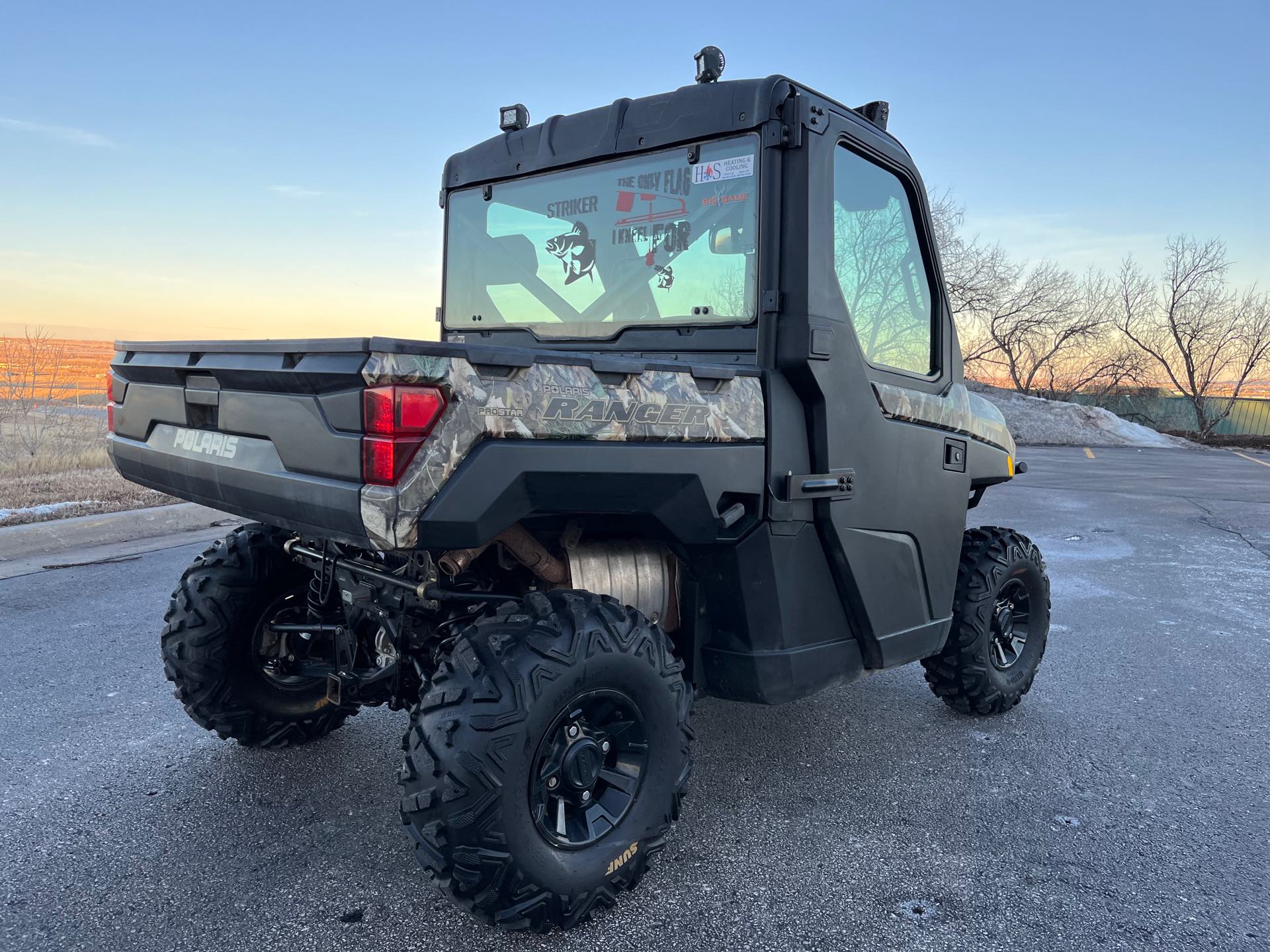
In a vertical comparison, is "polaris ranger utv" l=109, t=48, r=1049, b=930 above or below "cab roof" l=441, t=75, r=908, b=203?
below

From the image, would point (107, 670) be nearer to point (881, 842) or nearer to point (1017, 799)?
point (881, 842)

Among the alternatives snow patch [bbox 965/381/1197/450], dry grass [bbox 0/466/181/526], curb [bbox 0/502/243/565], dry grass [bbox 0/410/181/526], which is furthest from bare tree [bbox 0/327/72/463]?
snow patch [bbox 965/381/1197/450]

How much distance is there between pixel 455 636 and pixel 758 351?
4.35 feet

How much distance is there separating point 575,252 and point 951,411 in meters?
1.68

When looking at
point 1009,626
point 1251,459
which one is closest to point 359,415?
point 1009,626

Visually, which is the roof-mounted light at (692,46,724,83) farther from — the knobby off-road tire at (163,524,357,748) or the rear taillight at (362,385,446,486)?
the knobby off-road tire at (163,524,357,748)

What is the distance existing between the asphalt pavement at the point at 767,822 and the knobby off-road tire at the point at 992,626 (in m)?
0.17

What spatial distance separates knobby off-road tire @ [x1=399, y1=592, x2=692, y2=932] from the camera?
2342 mm

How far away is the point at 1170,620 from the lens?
20.6 ft

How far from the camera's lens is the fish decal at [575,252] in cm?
347

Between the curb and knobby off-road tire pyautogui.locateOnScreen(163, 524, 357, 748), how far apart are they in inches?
141

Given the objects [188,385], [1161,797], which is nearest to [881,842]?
[1161,797]

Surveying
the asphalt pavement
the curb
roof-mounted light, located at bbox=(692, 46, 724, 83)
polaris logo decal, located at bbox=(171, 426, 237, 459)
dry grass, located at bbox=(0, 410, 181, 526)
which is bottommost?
the asphalt pavement

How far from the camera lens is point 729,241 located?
10.2ft
